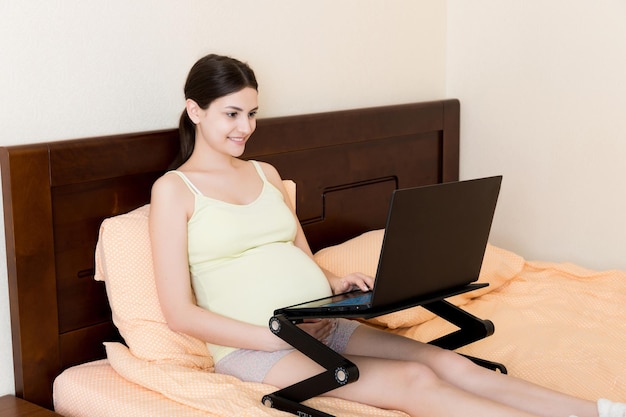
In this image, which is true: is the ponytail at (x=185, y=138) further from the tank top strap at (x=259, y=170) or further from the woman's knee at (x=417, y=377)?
the woman's knee at (x=417, y=377)

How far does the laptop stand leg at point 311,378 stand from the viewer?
5.12 feet

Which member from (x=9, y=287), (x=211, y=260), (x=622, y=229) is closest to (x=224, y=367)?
(x=211, y=260)

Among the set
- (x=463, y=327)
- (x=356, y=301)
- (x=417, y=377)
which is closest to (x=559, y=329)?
(x=463, y=327)

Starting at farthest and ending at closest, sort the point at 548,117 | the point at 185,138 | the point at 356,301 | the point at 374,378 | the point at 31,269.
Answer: the point at 548,117 → the point at 185,138 → the point at 31,269 → the point at 374,378 → the point at 356,301

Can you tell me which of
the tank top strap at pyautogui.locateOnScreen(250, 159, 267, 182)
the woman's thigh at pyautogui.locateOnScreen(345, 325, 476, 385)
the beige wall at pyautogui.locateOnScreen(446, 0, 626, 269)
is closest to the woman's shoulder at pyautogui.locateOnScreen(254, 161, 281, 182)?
the tank top strap at pyautogui.locateOnScreen(250, 159, 267, 182)

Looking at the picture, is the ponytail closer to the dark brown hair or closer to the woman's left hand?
the dark brown hair

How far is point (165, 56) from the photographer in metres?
2.13

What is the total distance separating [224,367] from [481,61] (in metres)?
1.67

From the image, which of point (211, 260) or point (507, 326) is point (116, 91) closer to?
point (211, 260)

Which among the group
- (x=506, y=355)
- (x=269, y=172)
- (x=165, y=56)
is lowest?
(x=506, y=355)

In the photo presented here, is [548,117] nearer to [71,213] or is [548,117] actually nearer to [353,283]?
[353,283]

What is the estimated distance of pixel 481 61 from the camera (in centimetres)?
302

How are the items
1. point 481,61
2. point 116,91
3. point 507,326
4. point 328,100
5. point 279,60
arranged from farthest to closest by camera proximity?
1. point 481,61
2. point 328,100
3. point 279,60
4. point 507,326
5. point 116,91

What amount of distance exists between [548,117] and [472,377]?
138cm
